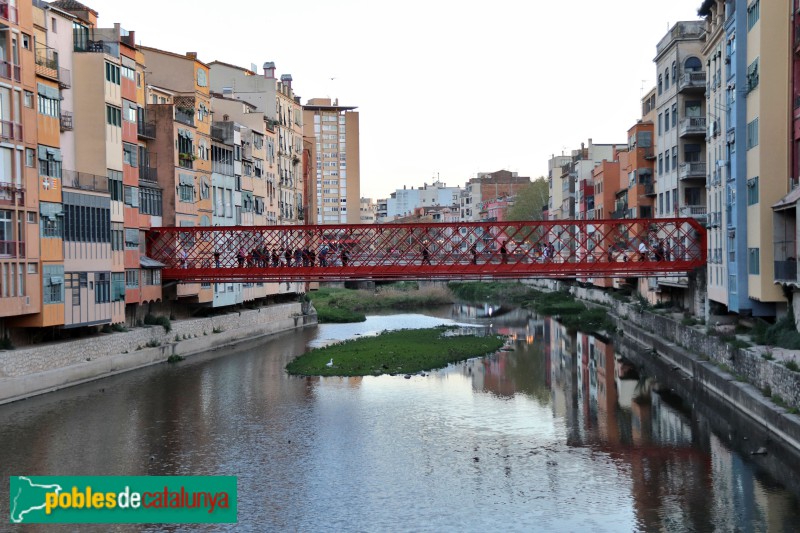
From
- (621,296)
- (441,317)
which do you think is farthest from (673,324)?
(441,317)

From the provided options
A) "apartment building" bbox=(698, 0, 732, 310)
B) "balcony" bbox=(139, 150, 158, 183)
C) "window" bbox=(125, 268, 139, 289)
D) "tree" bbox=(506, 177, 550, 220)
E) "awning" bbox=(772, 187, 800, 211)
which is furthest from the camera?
"tree" bbox=(506, 177, 550, 220)

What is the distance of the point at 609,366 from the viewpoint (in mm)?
45062

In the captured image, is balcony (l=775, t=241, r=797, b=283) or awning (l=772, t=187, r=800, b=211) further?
balcony (l=775, t=241, r=797, b=283)

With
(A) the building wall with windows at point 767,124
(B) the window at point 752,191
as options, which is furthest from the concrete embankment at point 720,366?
(B) the window at point 752,191

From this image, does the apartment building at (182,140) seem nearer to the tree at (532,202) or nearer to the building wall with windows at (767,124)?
the building wall with windows at (767,124)

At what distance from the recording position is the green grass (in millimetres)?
43375

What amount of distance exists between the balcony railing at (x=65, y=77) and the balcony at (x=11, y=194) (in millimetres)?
6640

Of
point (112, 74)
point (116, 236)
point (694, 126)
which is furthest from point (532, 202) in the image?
point (112, 74)

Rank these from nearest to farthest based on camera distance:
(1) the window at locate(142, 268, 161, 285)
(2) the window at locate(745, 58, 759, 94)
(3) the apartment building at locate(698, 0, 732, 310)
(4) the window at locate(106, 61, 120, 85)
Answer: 1. (2) the window at locate(745, 58, 759, 94)
2. (3) the apartment building at locate(698, 0, 732, 310)
3. (4) the window at locate(106, 61, 120, 85)
4. (1) the window at locate(142, 268, 161, 285)

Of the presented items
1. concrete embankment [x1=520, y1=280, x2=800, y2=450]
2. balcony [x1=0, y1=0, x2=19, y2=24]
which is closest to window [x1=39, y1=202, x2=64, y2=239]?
balcony [x1=0, y1=0, x2=19, y2=24]

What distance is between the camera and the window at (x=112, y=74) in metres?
41.5

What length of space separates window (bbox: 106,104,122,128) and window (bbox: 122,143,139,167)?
4.69 ft

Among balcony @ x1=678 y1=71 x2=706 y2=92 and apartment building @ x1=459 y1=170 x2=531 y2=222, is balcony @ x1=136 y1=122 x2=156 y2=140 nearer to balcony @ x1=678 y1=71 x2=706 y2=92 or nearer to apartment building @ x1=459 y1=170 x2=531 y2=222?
balcony @ x1=678 y1=71 x2=706 y2=92

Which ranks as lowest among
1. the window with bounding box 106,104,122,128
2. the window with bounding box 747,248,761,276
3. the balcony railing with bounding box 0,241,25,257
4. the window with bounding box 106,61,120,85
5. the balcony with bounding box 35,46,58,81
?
the window with bounding box 747,248,761,276
